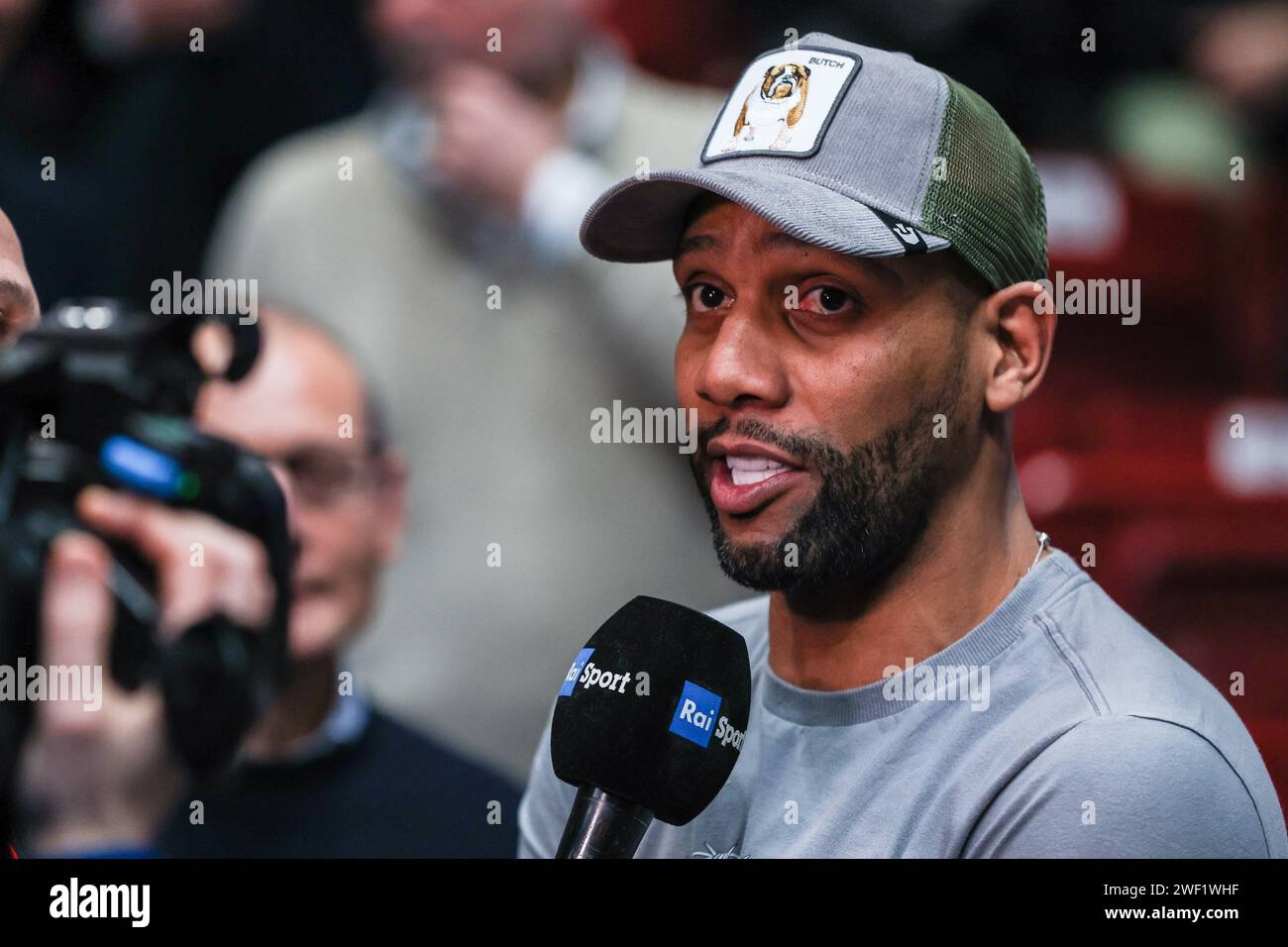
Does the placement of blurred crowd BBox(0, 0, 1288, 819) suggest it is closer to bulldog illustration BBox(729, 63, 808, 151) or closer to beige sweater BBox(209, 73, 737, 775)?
beige sweater BBox(209, 73, 737, 775)

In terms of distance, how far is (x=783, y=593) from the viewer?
122 cm

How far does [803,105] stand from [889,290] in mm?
160

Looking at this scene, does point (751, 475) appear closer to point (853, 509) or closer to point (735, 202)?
point (853, 509)

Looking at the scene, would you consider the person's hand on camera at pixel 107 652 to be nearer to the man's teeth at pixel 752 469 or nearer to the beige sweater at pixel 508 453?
the man's teeth at pixel 752 469

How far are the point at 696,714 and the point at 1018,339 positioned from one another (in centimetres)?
36

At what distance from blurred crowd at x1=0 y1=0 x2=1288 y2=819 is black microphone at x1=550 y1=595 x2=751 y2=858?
46 cm

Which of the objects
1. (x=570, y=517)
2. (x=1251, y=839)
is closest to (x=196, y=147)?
(x=570, y=517)

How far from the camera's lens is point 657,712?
1.06 m

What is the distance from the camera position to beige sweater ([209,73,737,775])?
79.4 inches

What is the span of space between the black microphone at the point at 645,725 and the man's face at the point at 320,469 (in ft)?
3.13

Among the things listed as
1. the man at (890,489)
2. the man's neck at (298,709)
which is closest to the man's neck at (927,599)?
the man at (890,489)

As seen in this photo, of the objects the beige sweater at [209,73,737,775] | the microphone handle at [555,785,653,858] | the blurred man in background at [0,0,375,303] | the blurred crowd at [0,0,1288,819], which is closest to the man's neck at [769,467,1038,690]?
the microphone handle at [555,785,653,858]

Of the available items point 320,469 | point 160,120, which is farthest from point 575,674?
point 160,120

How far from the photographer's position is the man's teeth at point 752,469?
45.0 inches
